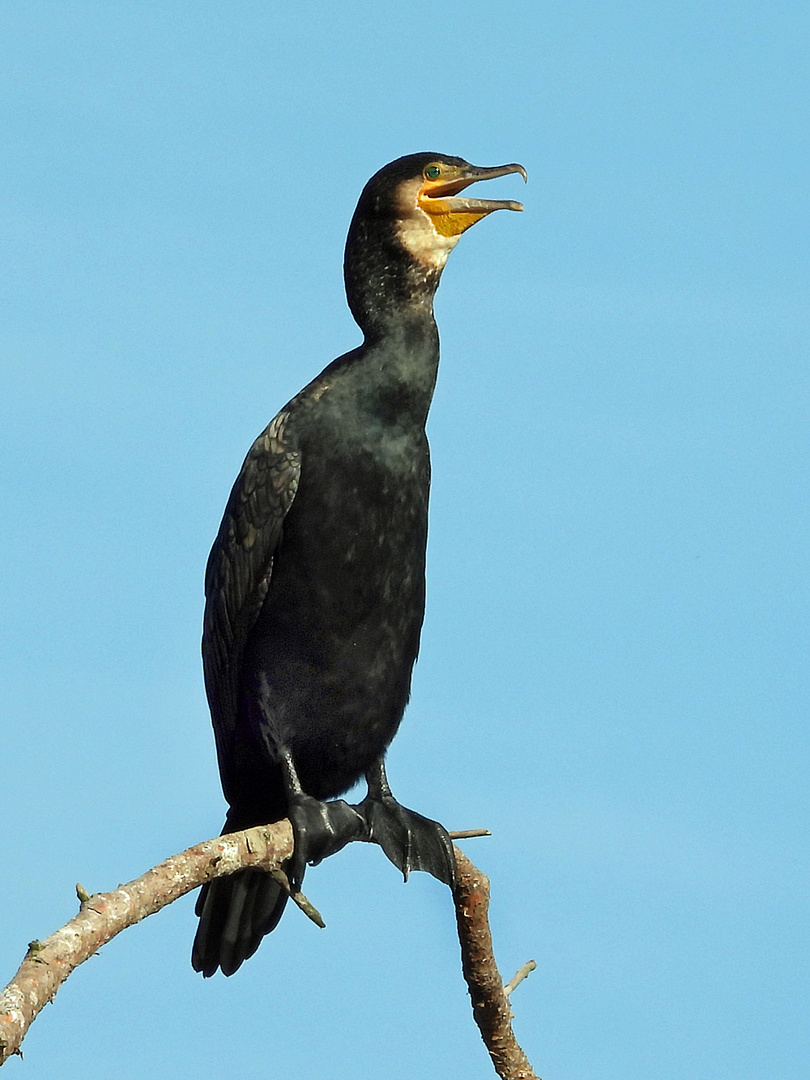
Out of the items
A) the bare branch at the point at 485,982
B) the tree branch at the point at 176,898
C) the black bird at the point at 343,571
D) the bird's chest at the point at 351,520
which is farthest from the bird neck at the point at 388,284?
the bare branch at the point at 485,982

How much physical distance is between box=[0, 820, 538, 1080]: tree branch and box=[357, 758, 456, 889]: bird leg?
0.06m

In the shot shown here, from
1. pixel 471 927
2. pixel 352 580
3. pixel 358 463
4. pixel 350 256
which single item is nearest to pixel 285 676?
pixel 352 580

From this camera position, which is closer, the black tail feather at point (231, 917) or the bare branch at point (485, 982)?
the bare branch at point (485, 982)

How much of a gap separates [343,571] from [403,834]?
768mm

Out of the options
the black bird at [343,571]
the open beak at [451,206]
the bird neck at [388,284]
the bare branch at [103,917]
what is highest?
the open beak at [451,206]

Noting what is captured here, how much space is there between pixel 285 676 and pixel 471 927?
36.1 inches

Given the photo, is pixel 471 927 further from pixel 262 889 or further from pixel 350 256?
pixel 350 256

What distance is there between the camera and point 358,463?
448 centimetres

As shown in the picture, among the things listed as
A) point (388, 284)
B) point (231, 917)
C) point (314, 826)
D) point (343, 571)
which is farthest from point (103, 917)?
point (388, 284)

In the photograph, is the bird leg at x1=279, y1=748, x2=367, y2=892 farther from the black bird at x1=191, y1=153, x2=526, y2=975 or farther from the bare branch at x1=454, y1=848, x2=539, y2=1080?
the bare branch at x1=454, y1=848, x2=539, y2=1080

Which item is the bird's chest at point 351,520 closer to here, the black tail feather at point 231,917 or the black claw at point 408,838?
the black claw at point 408,838

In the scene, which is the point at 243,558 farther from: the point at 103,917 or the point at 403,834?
the point at 103,917

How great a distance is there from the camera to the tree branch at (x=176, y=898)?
2910 millimetres

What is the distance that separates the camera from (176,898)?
3.38 metres
